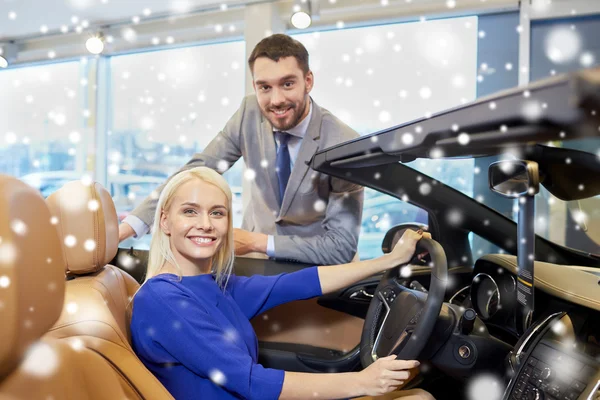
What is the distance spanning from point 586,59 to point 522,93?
3646mm

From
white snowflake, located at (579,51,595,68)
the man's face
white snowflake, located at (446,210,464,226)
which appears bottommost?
white snowflake, located at (446,210,464,226)

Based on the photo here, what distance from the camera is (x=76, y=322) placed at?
1037mm

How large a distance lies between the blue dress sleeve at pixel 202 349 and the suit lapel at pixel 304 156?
1042 mm

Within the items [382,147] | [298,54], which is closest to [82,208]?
[382,147]

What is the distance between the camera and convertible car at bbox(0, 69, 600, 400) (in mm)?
665

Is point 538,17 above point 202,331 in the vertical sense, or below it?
above

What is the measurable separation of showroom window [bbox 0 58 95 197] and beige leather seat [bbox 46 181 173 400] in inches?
198

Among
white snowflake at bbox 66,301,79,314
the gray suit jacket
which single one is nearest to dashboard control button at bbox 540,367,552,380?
white snowflake at bbox 66,301,79,314

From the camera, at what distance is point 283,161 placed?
2.33 metres

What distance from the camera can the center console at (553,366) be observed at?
3.11ft

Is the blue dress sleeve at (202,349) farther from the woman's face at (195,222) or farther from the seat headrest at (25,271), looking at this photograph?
the seat headrest at (25,271)

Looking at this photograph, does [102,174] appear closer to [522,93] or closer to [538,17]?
[538,17]

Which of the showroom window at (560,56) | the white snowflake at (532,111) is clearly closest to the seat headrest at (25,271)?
the white snowflake at (532,111)

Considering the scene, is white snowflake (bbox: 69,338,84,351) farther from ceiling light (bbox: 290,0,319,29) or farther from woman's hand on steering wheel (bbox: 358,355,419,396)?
ceiling light (bbox: 290,0,319,29)
